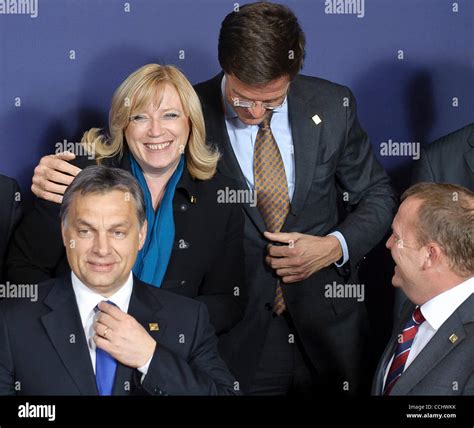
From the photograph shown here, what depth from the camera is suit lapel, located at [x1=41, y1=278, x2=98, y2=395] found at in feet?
9.30

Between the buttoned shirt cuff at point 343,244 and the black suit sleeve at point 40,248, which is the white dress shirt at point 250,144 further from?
the black suit sleeve at point 40,248

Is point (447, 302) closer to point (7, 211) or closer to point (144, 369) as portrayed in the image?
point (144, 369)

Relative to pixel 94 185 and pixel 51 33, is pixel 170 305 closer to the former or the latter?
pixel 94 185

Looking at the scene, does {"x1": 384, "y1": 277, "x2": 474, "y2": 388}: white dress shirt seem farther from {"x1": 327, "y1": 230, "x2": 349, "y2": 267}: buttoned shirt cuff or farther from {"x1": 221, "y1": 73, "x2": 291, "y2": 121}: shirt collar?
{"x1": 221, "y1": 73, "x2": 291, "y2": 121}: shirt collar

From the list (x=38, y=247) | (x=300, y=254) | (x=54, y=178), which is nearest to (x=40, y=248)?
(x=38, y=247)

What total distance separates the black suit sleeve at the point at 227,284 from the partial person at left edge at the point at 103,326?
16.2 inches

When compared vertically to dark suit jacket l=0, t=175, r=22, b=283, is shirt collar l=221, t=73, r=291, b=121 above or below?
above

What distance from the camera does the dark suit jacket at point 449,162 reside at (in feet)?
12.1

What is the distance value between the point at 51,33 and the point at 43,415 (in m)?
1.56

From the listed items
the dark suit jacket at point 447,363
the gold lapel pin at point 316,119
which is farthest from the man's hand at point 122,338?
the gold lapel pin at point 316,119

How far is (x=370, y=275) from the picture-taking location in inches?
167

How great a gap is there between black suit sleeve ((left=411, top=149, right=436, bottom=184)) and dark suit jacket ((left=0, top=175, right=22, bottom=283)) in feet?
3.99

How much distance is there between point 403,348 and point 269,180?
776 millimetres

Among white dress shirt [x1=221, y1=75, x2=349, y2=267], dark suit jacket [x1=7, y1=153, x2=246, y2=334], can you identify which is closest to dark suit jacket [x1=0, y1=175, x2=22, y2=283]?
dark suit jacket [x1=7, y1=153, x2=246, y2=334]
